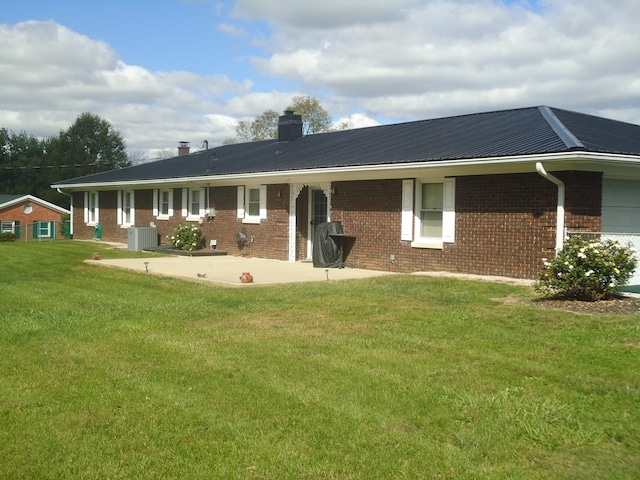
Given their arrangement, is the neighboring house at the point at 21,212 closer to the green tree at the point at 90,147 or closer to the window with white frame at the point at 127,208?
the green tree at the point at 90,147

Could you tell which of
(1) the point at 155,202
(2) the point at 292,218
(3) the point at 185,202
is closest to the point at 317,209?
(2) the point at 292,218

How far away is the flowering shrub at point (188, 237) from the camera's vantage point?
2311 cm

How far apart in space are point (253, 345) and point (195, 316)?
220 centimetres

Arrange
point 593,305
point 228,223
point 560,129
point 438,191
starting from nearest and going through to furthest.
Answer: point 593,305 → point 560,129 → point 438,191 → point 228,223

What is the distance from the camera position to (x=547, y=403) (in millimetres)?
5457

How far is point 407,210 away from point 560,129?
12.1 ft

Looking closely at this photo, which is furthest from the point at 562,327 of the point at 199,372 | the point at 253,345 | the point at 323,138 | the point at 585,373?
the point at 323,138

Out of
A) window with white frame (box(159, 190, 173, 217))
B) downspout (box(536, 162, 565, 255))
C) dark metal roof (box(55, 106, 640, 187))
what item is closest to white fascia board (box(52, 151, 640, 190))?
dark metal roof (box(55, 106, 640, 187))

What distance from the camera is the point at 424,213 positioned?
612 inches

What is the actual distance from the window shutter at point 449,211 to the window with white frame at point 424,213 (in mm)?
Answer: 91

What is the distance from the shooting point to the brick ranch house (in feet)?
42.1

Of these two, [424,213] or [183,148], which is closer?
[424,213]

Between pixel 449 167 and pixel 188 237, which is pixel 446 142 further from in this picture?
pixel 188 237

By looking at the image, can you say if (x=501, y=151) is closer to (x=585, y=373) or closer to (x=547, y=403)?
(x=585, y=373)
